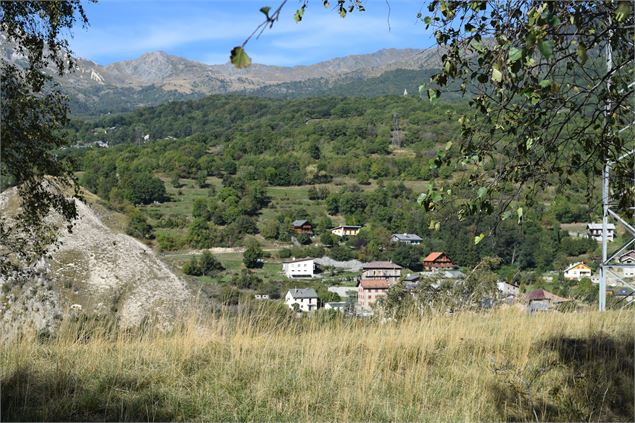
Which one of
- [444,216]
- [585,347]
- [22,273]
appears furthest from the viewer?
[22,273]

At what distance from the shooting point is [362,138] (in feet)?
406

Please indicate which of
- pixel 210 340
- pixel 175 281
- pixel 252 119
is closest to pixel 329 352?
pixel 210 340

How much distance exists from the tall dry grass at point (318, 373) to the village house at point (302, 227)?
2722 inches

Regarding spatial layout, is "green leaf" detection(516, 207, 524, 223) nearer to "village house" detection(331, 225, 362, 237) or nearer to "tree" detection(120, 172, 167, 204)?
"village house" detection(331, 225, 362, 237)

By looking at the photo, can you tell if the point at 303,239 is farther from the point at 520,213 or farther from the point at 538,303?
the point at 520,213

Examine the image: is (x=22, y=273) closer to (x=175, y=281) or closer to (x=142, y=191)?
(x=175, y=281)

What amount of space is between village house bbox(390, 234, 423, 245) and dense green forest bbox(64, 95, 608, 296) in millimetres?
1484

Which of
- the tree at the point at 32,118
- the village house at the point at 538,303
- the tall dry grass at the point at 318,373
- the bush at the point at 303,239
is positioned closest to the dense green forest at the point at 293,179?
the bush at the point at 303,239

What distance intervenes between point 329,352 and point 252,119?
15054cm

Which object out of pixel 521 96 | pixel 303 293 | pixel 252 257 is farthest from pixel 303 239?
pixel 521 96

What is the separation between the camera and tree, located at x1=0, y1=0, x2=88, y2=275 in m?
5.54

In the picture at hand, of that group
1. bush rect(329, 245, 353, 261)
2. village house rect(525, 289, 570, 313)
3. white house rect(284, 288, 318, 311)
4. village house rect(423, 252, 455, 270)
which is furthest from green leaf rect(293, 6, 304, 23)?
bush rect(329, 245, 353, 261)

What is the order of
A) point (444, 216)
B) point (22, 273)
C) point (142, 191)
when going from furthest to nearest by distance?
point (142, 191) → point (22, 273) → point (444, 216)

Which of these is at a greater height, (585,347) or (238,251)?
(585,347)
